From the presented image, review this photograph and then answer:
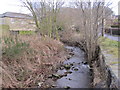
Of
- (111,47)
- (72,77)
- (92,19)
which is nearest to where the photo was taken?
(72,77)

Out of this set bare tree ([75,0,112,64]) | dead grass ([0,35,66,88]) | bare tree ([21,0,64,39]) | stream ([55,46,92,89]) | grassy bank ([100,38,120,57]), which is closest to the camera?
dead grass ([0,35,66,88])

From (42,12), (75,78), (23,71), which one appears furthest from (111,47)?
(42,12)

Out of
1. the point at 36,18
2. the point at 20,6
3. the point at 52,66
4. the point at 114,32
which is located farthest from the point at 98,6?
the point at 114,32

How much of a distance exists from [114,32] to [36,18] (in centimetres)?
1338

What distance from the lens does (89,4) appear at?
611cm

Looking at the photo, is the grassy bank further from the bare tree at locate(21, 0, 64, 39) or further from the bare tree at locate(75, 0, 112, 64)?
the bare tree at locate(21, 0, 64, 39)

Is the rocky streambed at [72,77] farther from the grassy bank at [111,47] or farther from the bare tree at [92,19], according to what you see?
the grassy bank at [111,47]

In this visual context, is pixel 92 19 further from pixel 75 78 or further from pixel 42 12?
pixel 42 12

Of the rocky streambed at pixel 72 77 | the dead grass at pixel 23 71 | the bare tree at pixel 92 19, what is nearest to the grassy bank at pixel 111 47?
the bare tree at pixel 92 19

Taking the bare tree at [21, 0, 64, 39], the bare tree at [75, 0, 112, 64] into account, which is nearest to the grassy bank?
the bare tree at [75, 0, 112, 64]

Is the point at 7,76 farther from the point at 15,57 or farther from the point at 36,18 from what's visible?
the point at 36,18

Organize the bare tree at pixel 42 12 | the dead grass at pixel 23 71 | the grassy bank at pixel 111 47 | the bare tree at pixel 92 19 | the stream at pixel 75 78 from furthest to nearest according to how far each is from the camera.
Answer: the bare tree at pixel 42 12 < the bare tree at pixel 92 19 < the grassy bank at pixel 111 47 < the stream at pixel 75 78 < the dead grass at pixel 23 71

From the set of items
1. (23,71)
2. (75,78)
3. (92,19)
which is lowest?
(75,78)

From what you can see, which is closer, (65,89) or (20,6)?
(65,89)
